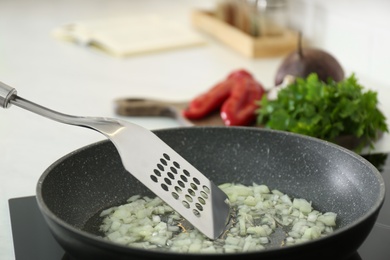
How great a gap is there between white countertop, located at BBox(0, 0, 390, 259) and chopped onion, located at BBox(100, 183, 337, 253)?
21 centimetres

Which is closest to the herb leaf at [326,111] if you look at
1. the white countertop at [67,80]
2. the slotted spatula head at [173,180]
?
the white countertop at [67,80]

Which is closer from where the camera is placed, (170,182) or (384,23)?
(170,182)

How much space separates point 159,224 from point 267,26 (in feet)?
Result: 3.90

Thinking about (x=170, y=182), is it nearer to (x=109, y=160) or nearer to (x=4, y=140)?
(x=109, y=160)

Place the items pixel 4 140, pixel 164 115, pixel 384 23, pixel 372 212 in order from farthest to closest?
1. pixel 384 23
2. pixel 164 115
3. pixel 4 140
4. pixel 372 212

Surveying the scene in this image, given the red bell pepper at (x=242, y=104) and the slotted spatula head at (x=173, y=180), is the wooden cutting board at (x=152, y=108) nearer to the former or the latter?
the red bell pepper at (x=242, y=104)

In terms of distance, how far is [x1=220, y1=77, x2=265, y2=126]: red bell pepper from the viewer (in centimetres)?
160

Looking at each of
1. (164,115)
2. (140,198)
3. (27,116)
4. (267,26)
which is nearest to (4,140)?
(27,116)

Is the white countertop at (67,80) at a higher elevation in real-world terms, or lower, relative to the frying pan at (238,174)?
lower

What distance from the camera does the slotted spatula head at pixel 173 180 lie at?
3.48 feet

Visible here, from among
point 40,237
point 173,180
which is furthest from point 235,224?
point 40,237

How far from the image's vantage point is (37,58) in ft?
7.05

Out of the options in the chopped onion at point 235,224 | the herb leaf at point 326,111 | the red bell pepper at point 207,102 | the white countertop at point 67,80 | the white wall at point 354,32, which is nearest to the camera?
the chopped onion at point 235,224

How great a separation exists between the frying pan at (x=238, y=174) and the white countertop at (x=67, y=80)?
5.4 inches
